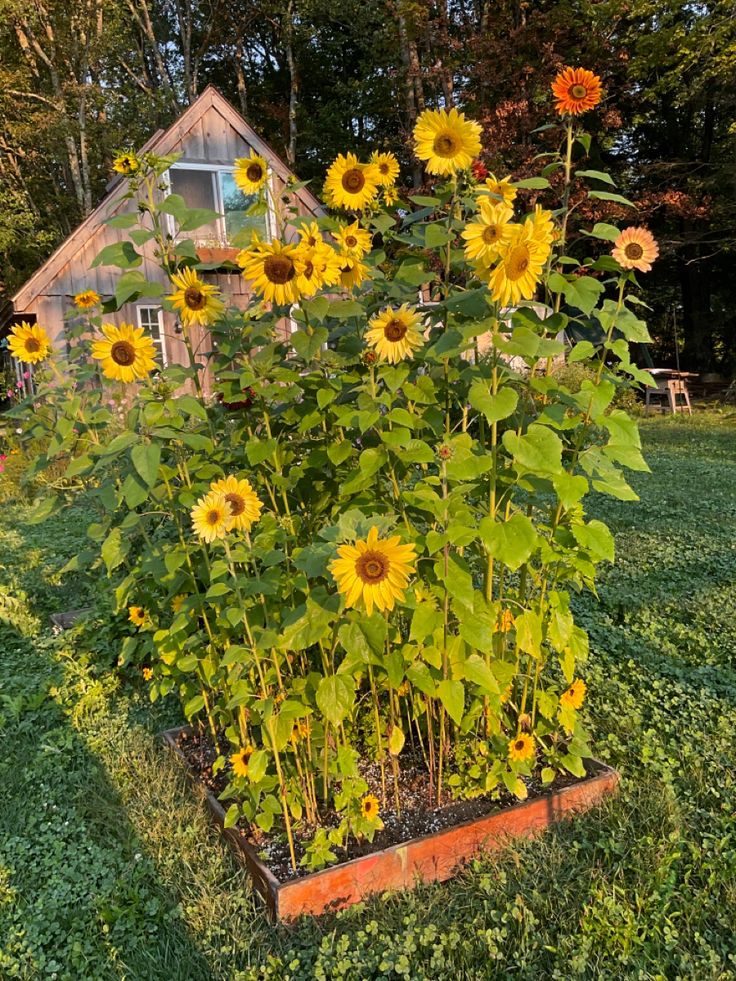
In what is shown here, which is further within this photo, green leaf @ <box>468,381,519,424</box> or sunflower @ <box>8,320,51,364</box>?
sunflower @ <box>8,320,51,364</box>

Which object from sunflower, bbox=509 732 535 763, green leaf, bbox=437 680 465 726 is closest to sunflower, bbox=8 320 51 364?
green leaf, bbox=437 680 465 726

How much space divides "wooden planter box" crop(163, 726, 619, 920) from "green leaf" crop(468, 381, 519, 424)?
1.09 meters

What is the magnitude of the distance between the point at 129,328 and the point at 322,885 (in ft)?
4.59

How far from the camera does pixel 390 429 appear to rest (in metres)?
1.70

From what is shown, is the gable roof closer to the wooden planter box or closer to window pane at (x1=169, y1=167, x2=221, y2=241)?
window pane at (x1=169, y1=167, x2=221, y2=241)

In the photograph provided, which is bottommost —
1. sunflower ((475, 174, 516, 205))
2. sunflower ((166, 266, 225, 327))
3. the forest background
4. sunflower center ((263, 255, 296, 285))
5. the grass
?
the grass

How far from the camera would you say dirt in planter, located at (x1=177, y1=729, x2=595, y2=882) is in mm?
1890

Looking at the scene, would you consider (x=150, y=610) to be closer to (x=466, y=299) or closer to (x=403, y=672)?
(x=403, y=672)

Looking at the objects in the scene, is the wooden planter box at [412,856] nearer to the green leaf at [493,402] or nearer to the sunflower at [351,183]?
the green leaf at [493,402]

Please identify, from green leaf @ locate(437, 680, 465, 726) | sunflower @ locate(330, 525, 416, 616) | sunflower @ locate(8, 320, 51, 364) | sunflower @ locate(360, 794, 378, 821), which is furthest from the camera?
sunflower @ locate(8, 320, 51, 364)

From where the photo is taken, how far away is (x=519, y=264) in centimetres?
143

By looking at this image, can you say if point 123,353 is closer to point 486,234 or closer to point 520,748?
point 486,234

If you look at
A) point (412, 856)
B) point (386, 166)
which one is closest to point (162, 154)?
point (386, 166)

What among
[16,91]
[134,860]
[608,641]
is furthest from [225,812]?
[16,91]
